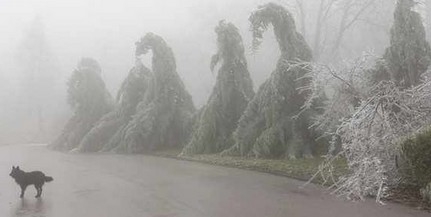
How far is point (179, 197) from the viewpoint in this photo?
11016 mm

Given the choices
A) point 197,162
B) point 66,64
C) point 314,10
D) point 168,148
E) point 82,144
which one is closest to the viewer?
point 197,162

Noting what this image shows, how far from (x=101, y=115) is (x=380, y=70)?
1818cm

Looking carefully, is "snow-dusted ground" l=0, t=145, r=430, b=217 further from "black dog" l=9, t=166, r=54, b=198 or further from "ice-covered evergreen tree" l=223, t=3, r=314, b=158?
"ice-covered evergreen tree" l=223, t=3, r=314, b=158

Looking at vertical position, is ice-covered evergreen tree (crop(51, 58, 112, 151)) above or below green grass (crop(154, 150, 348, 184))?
above

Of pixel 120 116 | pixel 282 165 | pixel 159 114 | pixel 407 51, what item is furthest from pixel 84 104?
pixel 407 51

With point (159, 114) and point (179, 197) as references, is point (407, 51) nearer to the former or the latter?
point (179, 197)

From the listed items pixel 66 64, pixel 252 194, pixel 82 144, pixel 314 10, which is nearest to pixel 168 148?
pixel 82 144

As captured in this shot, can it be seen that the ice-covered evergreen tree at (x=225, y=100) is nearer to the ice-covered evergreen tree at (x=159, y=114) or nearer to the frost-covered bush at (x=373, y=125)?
the ice-covered evergreen tree at (x=159, y=114)

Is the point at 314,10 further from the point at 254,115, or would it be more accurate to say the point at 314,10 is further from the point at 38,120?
the point at 254,115

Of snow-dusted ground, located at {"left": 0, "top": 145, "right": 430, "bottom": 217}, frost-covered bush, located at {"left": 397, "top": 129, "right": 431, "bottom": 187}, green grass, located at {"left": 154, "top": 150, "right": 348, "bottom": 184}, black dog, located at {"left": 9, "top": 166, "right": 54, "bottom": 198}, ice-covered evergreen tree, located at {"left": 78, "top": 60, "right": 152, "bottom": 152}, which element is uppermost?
ice-covered evergreen tree, located at {"left": 78, "top": 60, "right": 152, "bottom": 152}

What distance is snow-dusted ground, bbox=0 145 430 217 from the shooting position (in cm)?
930

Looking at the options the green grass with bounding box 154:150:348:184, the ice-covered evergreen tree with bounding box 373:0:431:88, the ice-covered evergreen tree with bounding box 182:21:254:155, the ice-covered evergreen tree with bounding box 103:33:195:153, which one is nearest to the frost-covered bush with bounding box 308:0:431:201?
the green grass with bounding box 154:150:348:184

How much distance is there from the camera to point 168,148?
914 inches

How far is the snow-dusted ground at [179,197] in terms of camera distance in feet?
30.5
